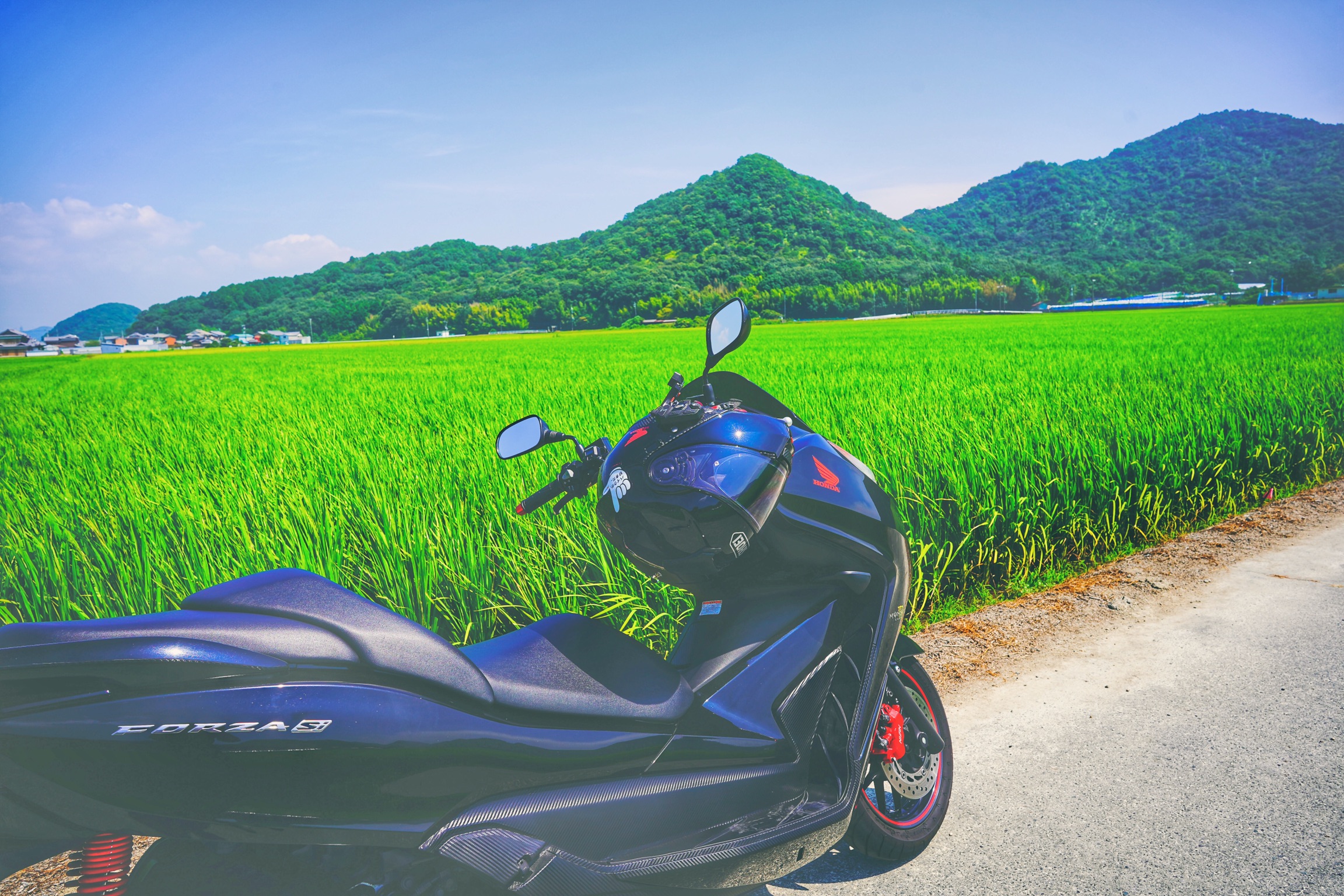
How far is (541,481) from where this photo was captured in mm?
3768

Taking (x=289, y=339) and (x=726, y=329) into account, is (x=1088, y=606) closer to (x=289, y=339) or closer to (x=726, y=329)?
(x=726, y=329)

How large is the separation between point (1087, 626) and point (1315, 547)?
195 cm

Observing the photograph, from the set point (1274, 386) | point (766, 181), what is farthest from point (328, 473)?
point (766, 181)

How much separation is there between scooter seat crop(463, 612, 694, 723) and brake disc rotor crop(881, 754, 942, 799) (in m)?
0.70

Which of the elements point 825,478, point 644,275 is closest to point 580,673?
point 825,478

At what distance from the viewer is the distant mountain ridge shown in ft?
115

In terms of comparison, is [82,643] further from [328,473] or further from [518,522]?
[328,473]

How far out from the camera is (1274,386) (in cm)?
605

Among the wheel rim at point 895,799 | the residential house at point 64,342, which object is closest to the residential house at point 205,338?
the residential house at point 64,342

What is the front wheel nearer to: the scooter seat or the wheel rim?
the wheel rim

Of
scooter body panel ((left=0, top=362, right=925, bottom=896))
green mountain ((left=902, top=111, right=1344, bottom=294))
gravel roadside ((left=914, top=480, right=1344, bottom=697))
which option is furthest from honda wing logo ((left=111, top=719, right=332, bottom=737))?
green mountain ((left=902, top=111, right=1344, bottom=294))

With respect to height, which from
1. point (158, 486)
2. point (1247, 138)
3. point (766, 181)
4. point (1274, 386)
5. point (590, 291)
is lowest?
point (1274, 386)

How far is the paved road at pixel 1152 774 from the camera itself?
5.33ft

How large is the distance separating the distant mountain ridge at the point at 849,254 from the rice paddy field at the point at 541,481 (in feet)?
63.4
